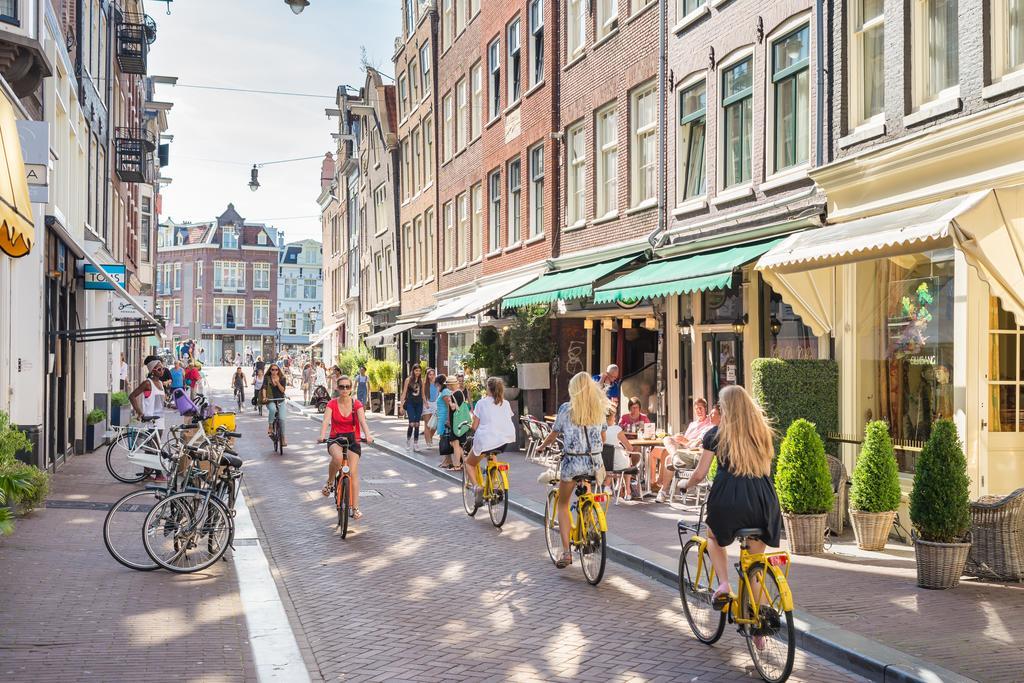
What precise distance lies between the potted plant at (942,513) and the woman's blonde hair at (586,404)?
266 centimetres

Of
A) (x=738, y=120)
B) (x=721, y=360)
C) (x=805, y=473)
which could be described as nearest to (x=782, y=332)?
(x=721, y=360)

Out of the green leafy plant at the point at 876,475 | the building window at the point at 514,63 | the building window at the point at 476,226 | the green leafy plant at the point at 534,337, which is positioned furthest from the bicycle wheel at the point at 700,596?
the building window at the point at 476,226

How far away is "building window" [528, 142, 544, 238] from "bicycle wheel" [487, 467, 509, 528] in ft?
40.7

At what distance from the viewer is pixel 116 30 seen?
3145cm

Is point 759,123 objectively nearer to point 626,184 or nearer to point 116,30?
point 626,184

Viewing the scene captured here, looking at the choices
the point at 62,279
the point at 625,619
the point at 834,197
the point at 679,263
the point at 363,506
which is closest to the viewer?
the point at 625,619

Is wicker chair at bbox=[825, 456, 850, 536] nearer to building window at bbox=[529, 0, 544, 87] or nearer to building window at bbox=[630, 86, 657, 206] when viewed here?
building window at bbox=[630, 86, 657, 206]

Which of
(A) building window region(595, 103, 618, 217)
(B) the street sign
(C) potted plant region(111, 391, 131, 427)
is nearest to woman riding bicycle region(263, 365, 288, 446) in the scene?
(B) the street sign

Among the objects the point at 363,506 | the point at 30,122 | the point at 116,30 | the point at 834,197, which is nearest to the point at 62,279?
the point at 30,122

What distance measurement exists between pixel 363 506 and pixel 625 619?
7.12 m

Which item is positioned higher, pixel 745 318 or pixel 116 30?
pixel 116 30

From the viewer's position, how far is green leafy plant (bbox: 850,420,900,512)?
9.78 m

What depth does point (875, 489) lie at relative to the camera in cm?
989

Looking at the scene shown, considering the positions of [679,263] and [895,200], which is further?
[679,263]
